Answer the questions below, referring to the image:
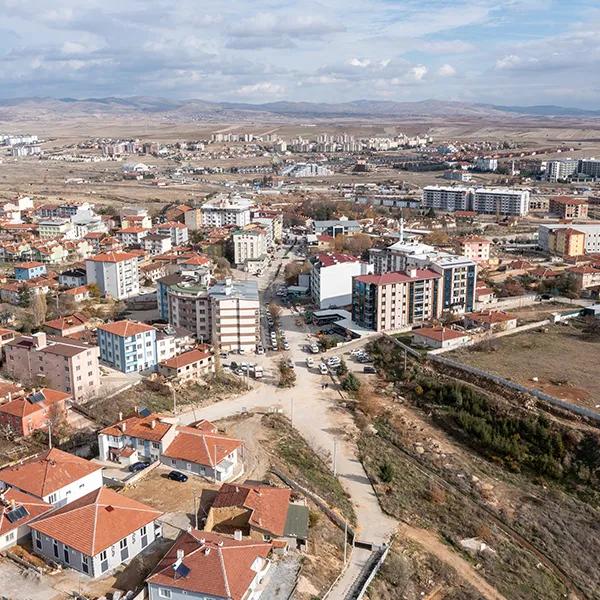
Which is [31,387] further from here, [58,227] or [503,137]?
[503,137]

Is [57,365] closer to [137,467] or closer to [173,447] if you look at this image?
[137,467]

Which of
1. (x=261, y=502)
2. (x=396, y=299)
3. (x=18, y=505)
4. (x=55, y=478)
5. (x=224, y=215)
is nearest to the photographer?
(x=18, y=505)

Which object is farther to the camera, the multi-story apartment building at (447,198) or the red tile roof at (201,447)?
the multi-story apartment building at (447,198)

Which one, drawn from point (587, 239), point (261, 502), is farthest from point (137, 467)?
point (587, 239)

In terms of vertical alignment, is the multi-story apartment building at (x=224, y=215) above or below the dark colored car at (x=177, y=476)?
above

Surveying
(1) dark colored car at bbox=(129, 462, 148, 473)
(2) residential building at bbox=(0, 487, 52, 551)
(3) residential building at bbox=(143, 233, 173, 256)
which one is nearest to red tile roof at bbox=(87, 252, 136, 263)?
(3) residential building at bbox=(143, 233, 173, 256)

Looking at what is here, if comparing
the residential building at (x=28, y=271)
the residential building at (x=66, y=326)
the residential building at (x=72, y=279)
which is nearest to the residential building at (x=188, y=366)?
the residential building at (x=66, y=326)

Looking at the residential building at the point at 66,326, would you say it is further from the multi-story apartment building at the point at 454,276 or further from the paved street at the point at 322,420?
the multi-story apartment building at the point at 454,276
